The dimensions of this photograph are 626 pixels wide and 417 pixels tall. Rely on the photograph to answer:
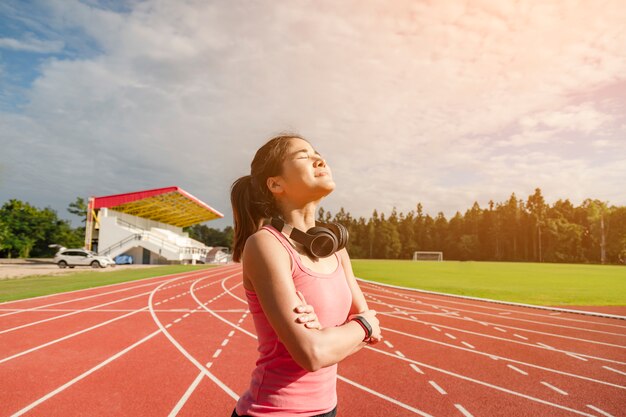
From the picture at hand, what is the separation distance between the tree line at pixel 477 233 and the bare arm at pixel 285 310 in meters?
59.4

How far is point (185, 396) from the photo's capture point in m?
5.20

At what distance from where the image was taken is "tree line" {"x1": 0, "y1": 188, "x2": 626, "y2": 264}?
191 feet

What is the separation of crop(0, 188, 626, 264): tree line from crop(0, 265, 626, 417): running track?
50.9 meters

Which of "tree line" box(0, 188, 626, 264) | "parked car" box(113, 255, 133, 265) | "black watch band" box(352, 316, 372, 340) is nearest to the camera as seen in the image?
"black watch band" box(352, 316, 372, 340)

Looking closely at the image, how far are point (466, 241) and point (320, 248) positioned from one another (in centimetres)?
9005

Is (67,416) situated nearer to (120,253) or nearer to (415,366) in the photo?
(415,366)

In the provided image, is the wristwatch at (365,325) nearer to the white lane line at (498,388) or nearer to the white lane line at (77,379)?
the white lane line at (498,388)

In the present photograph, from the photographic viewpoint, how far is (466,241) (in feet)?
279

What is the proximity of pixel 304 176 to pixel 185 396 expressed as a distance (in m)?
4.67

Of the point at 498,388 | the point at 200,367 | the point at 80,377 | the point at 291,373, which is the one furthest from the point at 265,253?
the point at 80,377

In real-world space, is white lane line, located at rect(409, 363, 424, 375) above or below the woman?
below

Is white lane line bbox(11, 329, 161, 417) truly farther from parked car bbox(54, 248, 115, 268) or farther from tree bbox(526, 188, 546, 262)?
tree bbox(526, 188, 546, 262)

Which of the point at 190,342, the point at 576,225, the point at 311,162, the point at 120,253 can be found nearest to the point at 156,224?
the point at 120,253

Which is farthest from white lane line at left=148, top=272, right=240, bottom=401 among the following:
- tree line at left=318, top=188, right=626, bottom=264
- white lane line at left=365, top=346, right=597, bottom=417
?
tree line at left=318, top=188, right=626, bottom=264
